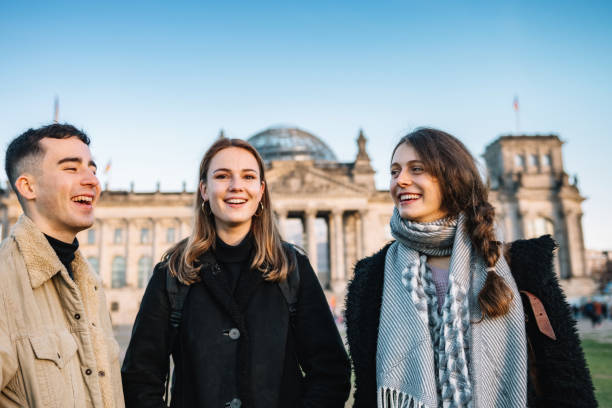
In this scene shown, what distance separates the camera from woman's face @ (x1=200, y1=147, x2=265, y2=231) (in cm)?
394

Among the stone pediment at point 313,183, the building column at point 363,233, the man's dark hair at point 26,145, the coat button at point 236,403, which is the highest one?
the stone pediment at point 313,183

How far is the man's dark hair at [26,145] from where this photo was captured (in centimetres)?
338

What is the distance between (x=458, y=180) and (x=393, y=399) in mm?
1699

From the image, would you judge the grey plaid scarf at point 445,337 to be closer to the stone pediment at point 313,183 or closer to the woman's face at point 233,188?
the woman's face at point 233,188

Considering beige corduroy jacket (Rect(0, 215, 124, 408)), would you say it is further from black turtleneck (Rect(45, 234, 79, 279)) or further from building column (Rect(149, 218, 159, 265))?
building column (Rect(149, 218, 159, 265))

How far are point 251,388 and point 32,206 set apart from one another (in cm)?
207

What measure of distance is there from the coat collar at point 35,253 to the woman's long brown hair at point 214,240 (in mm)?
911

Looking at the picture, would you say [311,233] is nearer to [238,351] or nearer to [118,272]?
[118,272]

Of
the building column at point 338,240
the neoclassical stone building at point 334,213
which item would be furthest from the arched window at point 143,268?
the building column at point 338,240

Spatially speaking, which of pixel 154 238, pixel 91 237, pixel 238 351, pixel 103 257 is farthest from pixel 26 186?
pixel 91 237

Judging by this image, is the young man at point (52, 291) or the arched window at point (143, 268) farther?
the arched window at point (143, 268)

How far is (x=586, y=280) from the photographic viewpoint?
50625 mm

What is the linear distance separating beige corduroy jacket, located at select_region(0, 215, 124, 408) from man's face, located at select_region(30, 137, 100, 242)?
0.15 meters

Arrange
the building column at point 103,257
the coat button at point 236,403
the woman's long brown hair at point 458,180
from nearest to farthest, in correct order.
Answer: the coat button at point 236,403, the woman's long brown hair at point 458,180, the building column at point 103,257
